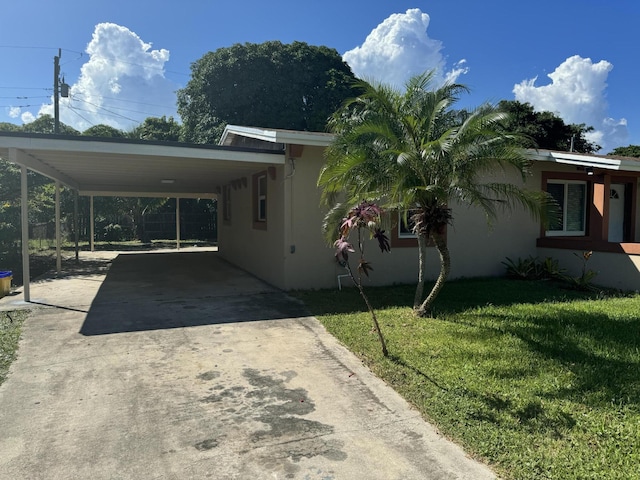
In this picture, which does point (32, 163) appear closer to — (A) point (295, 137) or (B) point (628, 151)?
(A) point (295, 137)

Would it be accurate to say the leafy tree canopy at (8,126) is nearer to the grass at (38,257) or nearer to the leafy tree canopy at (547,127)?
the grass at (38,257)

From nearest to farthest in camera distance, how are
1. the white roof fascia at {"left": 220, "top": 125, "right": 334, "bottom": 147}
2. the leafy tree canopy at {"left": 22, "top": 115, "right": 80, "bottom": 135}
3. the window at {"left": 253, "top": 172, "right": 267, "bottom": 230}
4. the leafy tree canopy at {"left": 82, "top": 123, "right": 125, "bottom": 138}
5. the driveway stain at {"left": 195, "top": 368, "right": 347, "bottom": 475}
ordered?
the driveway stain at {"left": 195, "top": 368, "right": 347, "bottom": 475}, the white roof fascia at {"left": 220, "top": 125, "right": 334, "bottom": 147}, the window at {"left": 253, "top": 172, "right": 267, "bottom": 230}, the leafy tree canopy at {"left": 22, "top": 115, "right": 80, "bottom": 135}, the leafy tree canopy at {"left": 82, "top": 123, "right": 125, "bottom": 138}

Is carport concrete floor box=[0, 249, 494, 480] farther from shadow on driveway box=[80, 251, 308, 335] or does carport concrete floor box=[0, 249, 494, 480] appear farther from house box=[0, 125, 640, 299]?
house box=[0, 125, 640, 299]

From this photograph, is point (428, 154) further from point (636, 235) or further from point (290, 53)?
point (290, 53)

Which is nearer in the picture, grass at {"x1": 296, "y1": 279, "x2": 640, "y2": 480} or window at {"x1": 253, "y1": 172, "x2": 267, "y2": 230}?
grass at {"x1": 296, "y1": 279, "x2": 640, "y2": 480}

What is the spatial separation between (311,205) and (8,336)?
546 cm

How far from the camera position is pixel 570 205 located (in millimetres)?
12078

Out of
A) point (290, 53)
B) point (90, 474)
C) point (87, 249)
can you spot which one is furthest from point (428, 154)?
point (290, 53)

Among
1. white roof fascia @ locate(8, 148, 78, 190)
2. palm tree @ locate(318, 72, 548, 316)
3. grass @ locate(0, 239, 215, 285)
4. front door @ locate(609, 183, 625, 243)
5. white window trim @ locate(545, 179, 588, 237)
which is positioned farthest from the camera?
grass @ locate(0, 239, 215, 285)

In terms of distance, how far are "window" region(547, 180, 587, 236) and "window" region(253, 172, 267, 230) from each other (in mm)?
7342

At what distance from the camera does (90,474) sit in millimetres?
2953

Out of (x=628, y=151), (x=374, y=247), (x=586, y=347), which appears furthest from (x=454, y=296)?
(x=628, y=151)

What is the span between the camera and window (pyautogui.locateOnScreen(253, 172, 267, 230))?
35.0ft

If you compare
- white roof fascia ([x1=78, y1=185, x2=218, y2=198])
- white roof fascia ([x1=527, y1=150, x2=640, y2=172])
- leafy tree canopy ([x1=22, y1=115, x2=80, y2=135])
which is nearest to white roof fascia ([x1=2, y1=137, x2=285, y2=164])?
white roof fascia ([x1=527, y1=150, x2=640, y2=172])
